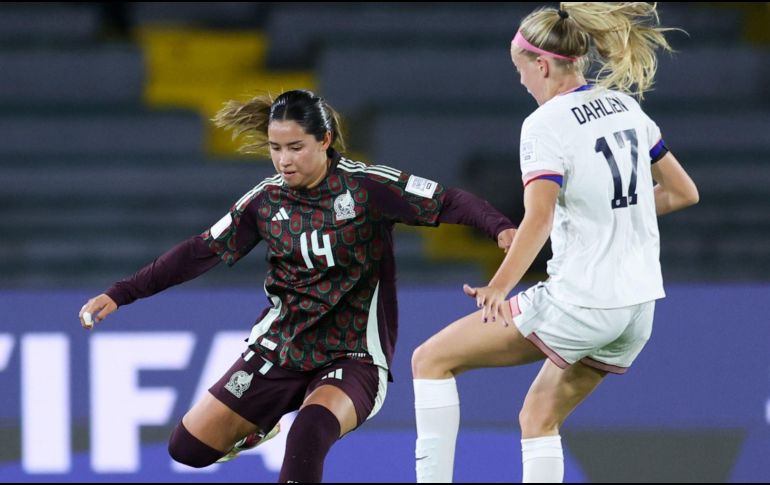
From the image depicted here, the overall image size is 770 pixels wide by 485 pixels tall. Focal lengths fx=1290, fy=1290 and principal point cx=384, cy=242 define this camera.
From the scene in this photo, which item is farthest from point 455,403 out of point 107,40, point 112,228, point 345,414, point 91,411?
point 107,40

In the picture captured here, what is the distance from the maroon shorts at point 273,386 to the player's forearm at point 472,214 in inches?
20.6

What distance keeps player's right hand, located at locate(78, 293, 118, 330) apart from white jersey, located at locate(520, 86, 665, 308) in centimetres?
133

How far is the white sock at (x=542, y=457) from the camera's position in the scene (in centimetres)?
372

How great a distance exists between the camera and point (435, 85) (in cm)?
838

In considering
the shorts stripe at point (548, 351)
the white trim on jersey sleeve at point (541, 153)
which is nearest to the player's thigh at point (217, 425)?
the shorts stripe at point (548, 351)

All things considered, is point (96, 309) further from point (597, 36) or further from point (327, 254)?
point (597, 36)

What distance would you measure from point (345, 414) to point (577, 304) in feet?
2.42

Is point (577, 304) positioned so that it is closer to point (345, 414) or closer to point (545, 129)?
point (545, 129)

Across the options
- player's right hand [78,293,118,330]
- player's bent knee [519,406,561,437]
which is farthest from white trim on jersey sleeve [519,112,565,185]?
player's right hand [78,293,118,330]

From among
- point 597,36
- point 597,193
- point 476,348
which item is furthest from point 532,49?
point 476,348

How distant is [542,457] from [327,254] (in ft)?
2.81

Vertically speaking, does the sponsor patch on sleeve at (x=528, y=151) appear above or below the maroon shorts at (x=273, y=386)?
above

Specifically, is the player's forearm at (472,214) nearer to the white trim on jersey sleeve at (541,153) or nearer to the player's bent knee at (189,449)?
the white trim on jersey sleeve at (541,153)

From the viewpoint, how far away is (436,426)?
363 centimetres
